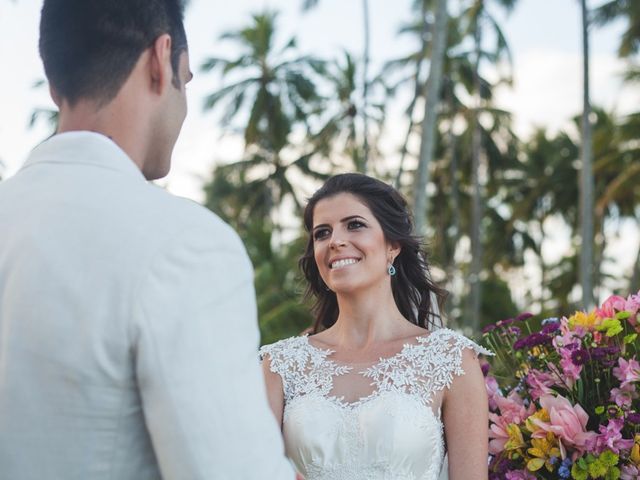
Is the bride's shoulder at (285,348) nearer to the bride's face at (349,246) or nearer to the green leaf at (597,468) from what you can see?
the bride's face at (349,246)

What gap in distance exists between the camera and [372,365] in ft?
12.4

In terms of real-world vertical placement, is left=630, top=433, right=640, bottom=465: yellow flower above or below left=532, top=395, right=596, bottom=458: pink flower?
below

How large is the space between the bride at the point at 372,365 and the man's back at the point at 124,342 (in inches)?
88.1

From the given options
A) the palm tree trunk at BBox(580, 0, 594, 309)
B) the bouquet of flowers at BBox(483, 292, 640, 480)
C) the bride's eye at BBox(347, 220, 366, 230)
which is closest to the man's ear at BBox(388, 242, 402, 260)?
the bride's eye at BBox(347, 220, 366, 230)

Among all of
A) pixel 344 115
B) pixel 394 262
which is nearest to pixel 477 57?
pixel 344 115

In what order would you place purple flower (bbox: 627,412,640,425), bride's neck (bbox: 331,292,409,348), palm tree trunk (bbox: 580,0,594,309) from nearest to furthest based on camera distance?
purple flower (bbox: 627,412,640,425) < bride's neck (bbox: 331,292,409,348) < palm tree trunk (bbox: 580,0,594,309)

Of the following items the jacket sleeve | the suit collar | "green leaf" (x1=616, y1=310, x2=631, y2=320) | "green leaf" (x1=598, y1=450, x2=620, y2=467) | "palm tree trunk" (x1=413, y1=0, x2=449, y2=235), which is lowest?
"green leaf" (x1=598, y1=450, x2=620, y2=467)

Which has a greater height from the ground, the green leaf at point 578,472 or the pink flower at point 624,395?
the pink flower at point 624,395

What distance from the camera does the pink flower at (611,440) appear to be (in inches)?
117

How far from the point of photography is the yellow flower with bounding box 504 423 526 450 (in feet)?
10.3

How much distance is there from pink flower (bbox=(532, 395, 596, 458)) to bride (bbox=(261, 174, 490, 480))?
0.33 m

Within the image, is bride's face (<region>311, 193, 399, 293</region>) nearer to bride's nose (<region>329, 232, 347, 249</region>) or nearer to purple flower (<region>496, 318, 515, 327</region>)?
bride's nose (<region>329, 232, 347, 249</region>)

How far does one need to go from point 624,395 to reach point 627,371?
0.10 m

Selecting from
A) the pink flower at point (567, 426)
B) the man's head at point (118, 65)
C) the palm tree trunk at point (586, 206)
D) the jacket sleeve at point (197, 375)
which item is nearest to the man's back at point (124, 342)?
the jacket sleeve at point (197, 375)
